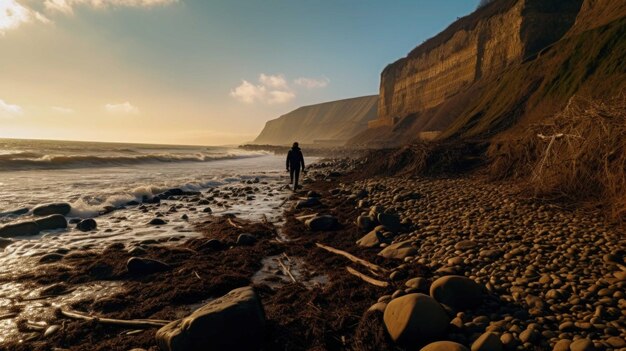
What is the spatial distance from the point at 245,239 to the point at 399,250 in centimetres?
327

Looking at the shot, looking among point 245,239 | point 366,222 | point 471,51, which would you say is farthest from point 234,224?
point 471,51

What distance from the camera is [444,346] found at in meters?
2.95

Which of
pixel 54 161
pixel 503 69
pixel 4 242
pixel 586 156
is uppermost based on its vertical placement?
pixel 503 69

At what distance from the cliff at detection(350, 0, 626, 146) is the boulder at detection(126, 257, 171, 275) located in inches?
548

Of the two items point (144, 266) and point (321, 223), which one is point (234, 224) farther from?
point (144, 266)

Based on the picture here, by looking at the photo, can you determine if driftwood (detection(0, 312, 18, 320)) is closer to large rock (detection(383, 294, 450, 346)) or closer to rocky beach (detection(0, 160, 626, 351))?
rocky beach (detection(0, 160, 626, 351))

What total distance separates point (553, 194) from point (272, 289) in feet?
20.5

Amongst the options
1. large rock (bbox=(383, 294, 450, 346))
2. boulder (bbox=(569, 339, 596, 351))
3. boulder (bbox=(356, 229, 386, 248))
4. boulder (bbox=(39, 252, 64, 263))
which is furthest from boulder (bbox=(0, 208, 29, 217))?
boulder (bbox=(569, 339, 596, 351))

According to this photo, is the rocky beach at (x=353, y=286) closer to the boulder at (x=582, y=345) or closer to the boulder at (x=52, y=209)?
the boulder at (x=582, y=345)

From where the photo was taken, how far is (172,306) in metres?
4.49

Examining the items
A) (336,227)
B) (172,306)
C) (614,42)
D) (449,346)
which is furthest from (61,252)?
(614,42)

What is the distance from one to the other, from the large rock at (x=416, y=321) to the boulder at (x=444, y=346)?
0.26 metres

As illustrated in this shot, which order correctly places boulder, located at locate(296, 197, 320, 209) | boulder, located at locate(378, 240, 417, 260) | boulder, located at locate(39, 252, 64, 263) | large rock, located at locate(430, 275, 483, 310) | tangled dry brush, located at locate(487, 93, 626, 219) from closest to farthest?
large rock, located at locate(430, 275, 483, 310) → boulder, located at locate(378, 240, 417, 260) → tangled dry brush, located at locate(487, 93, 626, 219) → boulder, located at locate(39, 252, 64, 263) → boulder, located at locate(296, 197, 320, 209)

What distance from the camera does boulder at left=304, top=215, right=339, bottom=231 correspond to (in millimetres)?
8133
